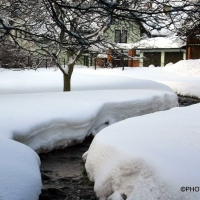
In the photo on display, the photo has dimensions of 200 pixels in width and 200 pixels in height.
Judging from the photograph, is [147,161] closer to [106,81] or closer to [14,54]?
[14,54]

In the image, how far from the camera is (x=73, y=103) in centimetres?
1044

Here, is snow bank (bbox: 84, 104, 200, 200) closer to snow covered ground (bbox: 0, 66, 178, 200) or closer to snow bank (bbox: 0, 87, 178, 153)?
snow covered ground (bbox: 0, 66, 178, 200)

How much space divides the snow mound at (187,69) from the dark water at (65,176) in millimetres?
17295

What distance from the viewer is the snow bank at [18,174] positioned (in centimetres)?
421

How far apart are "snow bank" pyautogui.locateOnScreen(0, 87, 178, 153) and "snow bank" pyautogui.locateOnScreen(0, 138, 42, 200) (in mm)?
1634

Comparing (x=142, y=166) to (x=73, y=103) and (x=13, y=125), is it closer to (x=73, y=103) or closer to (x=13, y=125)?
(x=13, y=125)

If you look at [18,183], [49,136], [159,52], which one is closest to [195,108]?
[49,136]

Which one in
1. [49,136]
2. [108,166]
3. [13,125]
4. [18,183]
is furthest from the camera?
[49,136]

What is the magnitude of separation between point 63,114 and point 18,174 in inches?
176

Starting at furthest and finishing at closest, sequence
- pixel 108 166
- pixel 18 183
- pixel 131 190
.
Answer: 1. pixel 108 166
2. pixel 131 190
3. pixel 18 183

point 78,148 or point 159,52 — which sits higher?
point 159,52

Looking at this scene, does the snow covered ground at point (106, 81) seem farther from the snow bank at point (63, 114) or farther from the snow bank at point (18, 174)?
the snow bank at point (18, 174)

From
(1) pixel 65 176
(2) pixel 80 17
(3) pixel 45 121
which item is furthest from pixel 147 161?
(3) pixel 45 121

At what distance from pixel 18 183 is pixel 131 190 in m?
1.44
